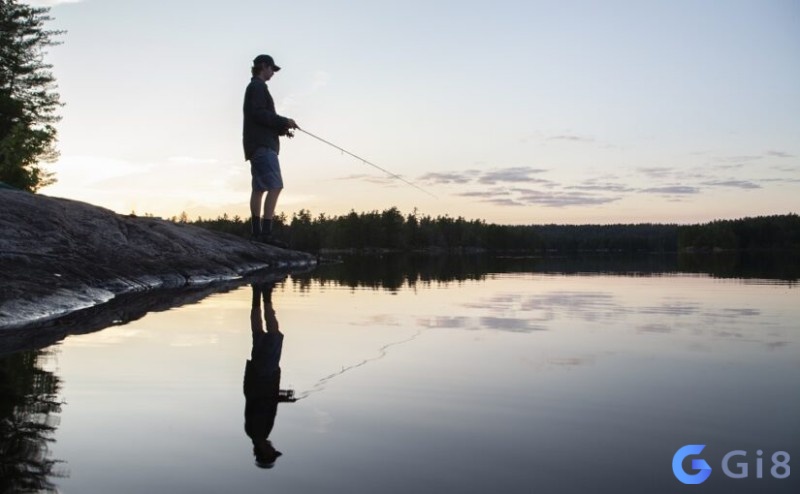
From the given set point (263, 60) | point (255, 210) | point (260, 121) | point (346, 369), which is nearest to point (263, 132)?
point (260, 121)

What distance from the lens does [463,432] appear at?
2.38 m

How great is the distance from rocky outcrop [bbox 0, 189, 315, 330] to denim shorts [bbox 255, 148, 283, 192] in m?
1.46

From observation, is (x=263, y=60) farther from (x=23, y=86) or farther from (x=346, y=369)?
(x=23, y=86)

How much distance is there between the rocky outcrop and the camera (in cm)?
559

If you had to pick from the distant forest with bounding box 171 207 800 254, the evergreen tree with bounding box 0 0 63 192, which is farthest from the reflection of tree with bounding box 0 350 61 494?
the distant forest with bounding box 171 207 800 254

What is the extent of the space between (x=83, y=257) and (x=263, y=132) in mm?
6218

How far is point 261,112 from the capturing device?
12680mm

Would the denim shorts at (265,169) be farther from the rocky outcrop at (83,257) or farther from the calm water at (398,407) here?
the calm water at (398,407)

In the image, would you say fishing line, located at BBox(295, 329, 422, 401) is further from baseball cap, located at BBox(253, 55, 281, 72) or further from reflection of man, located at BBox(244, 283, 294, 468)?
baseball cap, located at BBox(253, 55, 281, 72)

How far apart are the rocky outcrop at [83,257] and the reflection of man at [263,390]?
185 cm

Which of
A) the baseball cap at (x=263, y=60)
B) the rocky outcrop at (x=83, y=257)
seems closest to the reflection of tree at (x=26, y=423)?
the rocky outcrop at (x=83, y=257)

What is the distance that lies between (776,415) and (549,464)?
115 centimetres

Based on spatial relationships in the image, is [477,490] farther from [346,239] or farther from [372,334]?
[346,239]

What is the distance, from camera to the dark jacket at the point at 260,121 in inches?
501
